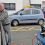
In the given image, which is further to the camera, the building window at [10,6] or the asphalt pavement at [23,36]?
the building window at [10,6]

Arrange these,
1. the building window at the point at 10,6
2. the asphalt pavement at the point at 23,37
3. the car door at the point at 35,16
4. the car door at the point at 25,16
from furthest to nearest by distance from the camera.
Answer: the building window at the point at 10,6 < the car door at the point at 35,16 < the car door at the point at 25,16 < the asphalt pavement at the point at 23,37

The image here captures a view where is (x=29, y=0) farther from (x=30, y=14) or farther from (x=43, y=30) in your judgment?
(x=43, y=30)

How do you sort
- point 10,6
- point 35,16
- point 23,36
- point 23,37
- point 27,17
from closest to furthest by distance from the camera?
point 23,37 → point 23,36 → point 27,17 → point 35,16 → point 10,6

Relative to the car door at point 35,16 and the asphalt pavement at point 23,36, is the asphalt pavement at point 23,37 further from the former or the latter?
the car door at point 35,16

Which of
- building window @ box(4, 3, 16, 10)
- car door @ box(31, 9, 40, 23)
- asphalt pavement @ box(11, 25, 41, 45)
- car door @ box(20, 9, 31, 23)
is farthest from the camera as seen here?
building window @ box(4, 3, 16, 10)

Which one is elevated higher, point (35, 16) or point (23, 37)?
point (35, 16)

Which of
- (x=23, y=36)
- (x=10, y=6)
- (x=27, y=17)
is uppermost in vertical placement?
(x=10, y=6)

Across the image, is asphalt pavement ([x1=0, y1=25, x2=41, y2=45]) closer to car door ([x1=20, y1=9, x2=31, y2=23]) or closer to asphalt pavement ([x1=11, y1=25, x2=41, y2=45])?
asphalt pavement ([x1=11, y1=25, x2=41, y2=45])

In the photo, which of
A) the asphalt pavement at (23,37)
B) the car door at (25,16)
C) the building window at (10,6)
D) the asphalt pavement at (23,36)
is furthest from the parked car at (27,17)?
the building window at (10,6)

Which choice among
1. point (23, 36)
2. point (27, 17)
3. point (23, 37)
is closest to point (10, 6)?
point (27, 17)

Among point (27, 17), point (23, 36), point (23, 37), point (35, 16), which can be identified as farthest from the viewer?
point (35, 16)

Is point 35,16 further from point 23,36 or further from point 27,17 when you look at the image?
point 23,36

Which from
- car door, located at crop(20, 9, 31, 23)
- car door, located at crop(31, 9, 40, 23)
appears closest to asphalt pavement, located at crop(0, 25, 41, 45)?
car door, located at crop(20, 9, 31, 23)

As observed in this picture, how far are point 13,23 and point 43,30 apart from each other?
575 inches
